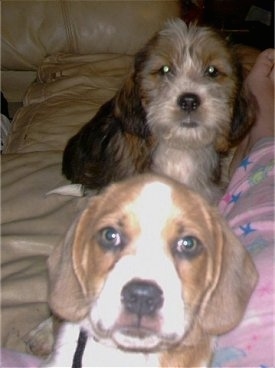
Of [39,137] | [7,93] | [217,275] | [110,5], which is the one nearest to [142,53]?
[39,137]

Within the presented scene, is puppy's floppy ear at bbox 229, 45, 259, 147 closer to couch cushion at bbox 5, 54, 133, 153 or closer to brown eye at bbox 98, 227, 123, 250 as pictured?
couch cushion at bbox 5, 54, 133, 153

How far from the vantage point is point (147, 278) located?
1282mm

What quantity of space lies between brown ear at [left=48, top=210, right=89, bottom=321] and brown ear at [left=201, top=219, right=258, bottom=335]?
30 cm

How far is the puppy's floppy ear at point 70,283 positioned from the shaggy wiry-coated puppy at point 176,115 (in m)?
0.90

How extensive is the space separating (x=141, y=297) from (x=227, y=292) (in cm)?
29

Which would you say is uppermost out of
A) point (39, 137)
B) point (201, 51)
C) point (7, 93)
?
point (201, 51)

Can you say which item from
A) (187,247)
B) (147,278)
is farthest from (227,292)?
(147,278)

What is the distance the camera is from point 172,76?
2363mm

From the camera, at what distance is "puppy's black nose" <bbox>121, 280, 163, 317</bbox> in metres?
1.25

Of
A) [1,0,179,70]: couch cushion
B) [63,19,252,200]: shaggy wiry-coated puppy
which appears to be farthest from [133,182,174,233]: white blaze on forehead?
[1,0,179,70]: couch cushion

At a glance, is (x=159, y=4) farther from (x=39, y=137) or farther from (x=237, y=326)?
(x=237, y=326)

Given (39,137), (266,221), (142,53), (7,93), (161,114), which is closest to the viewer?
(266,221)

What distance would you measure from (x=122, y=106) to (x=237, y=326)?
3.71 feet

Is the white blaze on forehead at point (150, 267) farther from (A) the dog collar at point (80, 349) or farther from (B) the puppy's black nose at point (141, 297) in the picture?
(A) the dog collar at point (80, 349)
